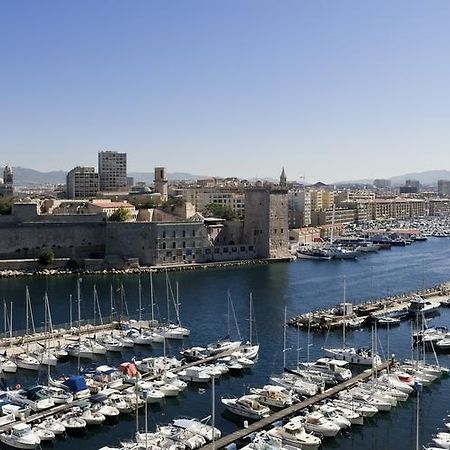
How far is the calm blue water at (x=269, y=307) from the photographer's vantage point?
14.0 meters

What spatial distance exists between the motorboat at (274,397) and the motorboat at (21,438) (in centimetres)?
453

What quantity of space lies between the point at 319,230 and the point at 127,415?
44912 mm

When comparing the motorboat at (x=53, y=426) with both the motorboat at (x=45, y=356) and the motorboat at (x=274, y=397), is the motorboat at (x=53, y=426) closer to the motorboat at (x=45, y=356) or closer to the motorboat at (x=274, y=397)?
the motorboat at (x=45, y=356)

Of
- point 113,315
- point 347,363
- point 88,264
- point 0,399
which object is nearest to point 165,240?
point 88,264

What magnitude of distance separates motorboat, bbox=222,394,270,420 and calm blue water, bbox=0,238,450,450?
276mm

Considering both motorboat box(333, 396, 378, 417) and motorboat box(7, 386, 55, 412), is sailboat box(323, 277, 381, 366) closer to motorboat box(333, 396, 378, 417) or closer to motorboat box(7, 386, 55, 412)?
motorboat box(333, 396, 378, 417)

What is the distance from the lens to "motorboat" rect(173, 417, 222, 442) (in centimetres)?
1297

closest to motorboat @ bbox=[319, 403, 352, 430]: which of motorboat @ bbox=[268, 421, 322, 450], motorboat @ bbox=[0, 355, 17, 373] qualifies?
motorboat @ bbox=[268, 421, 322, 450]

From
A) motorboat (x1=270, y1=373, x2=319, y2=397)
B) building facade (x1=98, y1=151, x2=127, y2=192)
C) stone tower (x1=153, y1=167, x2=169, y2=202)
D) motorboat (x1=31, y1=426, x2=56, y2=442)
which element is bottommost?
motorboat (x1=31, y1=426, x2=56, y2=442)

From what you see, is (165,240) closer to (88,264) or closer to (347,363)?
(88,264)

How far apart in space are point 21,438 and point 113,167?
86862 mm

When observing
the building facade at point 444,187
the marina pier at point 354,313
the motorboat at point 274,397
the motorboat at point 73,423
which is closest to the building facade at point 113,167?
the marina pier at point 354,313

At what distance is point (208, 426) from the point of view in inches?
525

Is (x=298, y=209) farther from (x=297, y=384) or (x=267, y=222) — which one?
(x=297, y=384)
